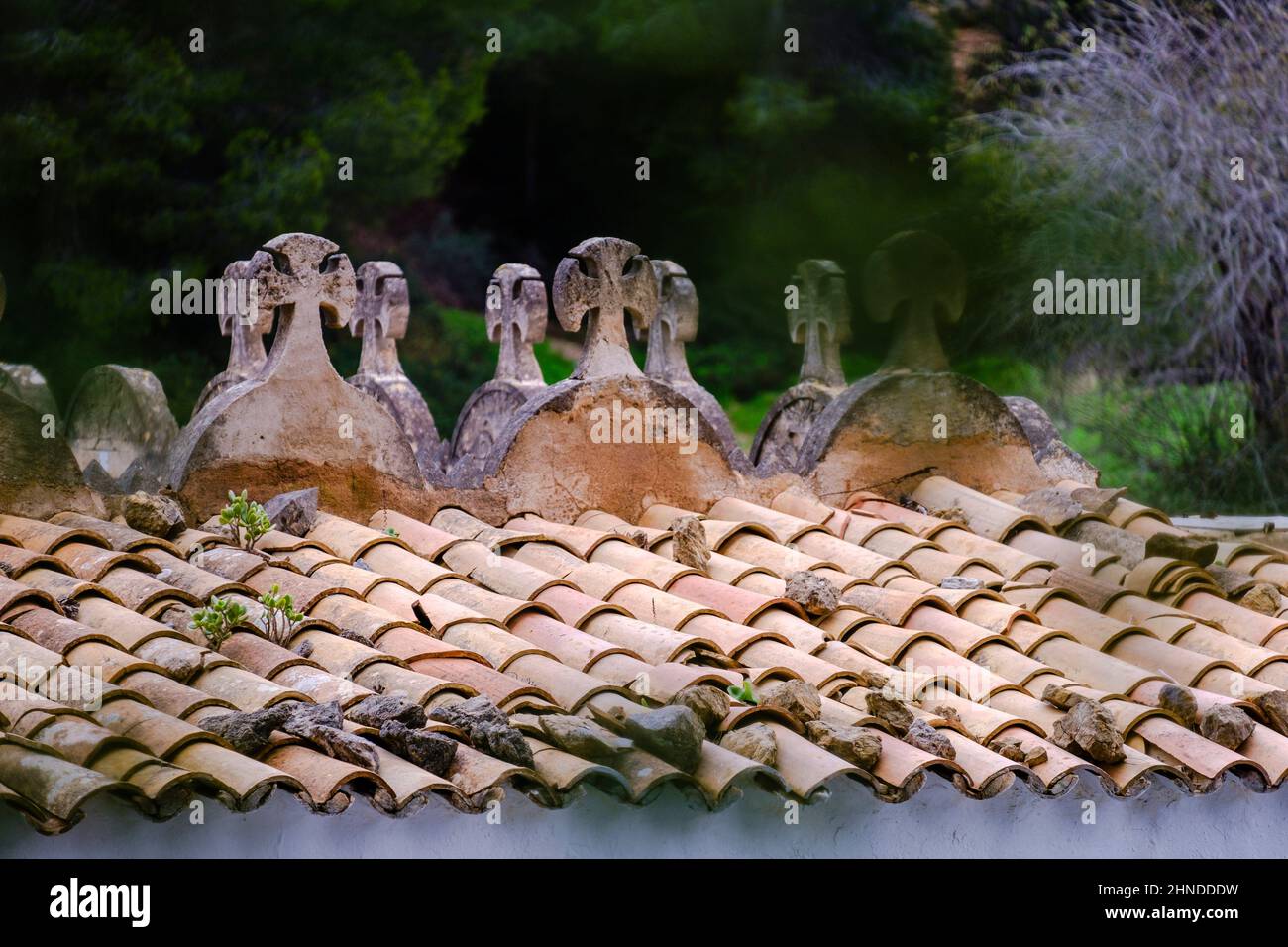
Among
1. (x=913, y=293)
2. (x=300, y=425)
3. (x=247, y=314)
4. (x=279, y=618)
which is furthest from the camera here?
(x=913, y=293)

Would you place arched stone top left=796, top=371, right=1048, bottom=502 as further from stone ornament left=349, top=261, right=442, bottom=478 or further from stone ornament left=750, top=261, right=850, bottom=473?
stone ornament left=349, top=261, right=442, bottom=478

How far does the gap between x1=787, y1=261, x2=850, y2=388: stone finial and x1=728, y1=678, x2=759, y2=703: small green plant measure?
4118 mm

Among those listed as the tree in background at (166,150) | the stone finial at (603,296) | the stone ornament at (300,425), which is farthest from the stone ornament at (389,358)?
the tree in background at (166,150)

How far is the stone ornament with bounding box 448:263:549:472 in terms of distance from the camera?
853 centimetres

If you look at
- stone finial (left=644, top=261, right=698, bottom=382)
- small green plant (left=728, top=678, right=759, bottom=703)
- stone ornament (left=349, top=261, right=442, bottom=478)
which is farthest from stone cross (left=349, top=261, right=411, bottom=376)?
small green plant (left=728, top=678, right=759, bottom=703)

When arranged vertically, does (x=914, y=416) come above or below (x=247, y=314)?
below

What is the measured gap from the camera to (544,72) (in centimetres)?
2344

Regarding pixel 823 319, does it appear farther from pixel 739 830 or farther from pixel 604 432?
pixel 739 830

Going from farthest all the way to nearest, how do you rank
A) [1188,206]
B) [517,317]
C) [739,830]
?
1. [1188,206]
2. [517,317]
3. [739,830]

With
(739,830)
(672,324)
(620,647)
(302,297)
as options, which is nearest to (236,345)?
(672,324)

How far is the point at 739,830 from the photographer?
12.6ft

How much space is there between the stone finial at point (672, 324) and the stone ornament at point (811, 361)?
0.54 metres

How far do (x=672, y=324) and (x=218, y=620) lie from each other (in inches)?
178

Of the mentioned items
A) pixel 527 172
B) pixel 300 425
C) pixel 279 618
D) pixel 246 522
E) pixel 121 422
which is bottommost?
pixel 279 618
